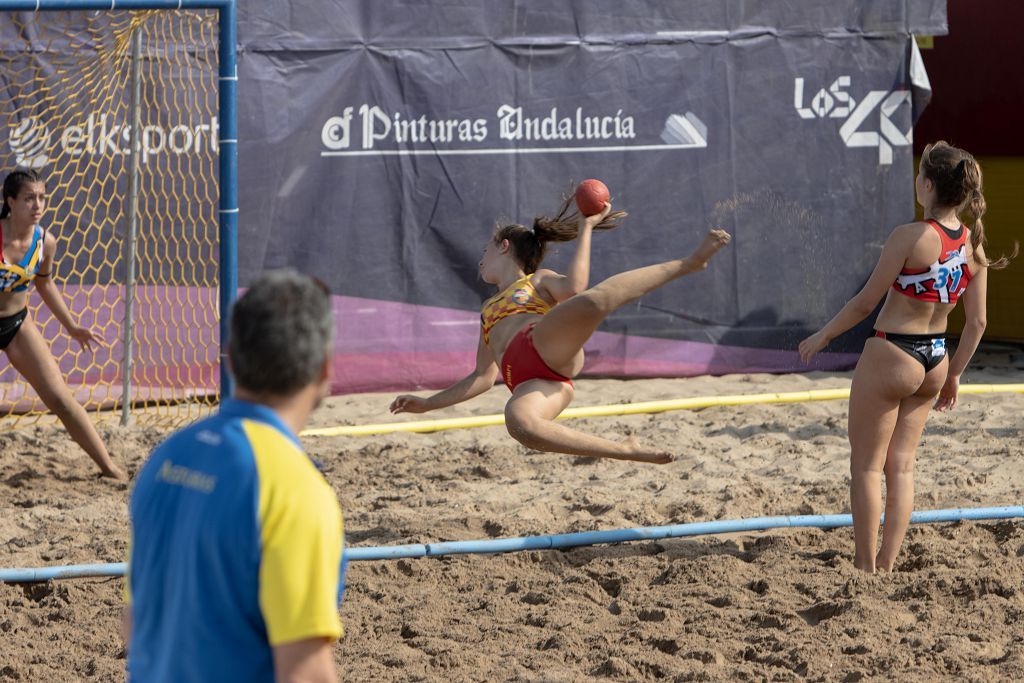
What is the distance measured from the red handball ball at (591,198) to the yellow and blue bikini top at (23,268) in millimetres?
2911

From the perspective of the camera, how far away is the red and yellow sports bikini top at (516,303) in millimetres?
5754

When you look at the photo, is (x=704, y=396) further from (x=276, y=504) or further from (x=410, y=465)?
(x=276, y=504)

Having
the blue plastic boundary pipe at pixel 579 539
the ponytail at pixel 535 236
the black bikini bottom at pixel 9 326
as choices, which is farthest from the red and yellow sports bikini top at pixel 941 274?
the black bikini bottom at pixel 9 326

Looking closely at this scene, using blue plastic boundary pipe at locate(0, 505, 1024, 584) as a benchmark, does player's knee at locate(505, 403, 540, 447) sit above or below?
above

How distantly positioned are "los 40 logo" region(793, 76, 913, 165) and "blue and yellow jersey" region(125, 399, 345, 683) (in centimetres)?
833

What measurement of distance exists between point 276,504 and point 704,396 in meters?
7.37

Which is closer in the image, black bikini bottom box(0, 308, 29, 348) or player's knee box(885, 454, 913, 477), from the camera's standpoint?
player's knee box(885, 454, 913, 477)

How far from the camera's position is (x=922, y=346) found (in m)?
4.98

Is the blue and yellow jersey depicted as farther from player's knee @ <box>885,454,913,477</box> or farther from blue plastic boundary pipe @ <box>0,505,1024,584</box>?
player's knee @ <box>885,454,913,477</box>

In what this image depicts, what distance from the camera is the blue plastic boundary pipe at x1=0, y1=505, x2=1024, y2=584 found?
525cm

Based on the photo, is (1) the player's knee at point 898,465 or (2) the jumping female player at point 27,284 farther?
(2) the jumping female player at point 27,284

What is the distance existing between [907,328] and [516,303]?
171cm

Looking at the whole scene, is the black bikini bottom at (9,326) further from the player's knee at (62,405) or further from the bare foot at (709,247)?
the bare foot at (709,247)

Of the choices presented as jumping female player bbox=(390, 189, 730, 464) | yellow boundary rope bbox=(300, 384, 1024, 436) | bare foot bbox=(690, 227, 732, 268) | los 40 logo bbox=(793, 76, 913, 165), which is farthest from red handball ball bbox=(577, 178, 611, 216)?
los 40 logo bbox=(793, 76, 913, 165)
